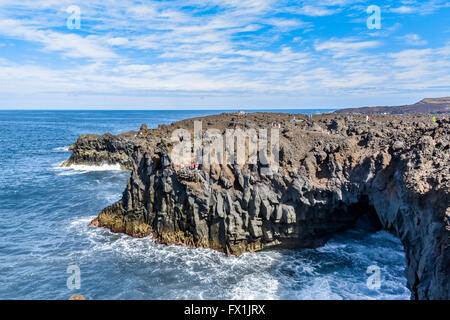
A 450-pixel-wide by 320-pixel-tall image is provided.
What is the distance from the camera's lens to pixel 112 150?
230 feet

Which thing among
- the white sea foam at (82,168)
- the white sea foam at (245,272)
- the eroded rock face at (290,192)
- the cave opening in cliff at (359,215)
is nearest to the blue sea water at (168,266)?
the white sea foam at (245,272)

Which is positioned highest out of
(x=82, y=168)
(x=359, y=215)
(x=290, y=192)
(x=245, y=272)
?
(x=290, y=192)

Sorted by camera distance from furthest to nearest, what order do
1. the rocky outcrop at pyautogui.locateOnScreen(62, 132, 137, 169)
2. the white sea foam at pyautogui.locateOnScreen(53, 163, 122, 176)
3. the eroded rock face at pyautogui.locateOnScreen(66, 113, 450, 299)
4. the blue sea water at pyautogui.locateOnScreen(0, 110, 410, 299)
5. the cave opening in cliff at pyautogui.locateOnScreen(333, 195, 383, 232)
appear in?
the rocky outcrop at pyautogui.locateOnScreen(62, 132, 137, 169) → the white sea foam at pyautogui.locateOnScreen(53, 163, 122, 176) → the cave opening in cliff at pyautogui.locateOnScreen(333, 195, 383, 232) → the eroded rock face at pyautogui.locateOnScreen(66, 113, 450, 299) → the blue sea water at pyautogui.locateOnScreen(0, 110, 410, 299)

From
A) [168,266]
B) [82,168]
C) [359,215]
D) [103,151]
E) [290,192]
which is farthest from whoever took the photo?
[103,151]

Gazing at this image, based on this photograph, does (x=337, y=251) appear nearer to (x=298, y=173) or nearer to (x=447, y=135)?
(x=298, y=173)

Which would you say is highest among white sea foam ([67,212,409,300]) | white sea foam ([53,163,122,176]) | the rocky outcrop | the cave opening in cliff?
the rocky outcrop

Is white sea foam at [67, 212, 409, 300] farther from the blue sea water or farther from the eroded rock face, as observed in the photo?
the eroded rock face

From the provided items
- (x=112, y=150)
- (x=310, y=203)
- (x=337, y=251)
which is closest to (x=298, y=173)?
(x=310, y=203)

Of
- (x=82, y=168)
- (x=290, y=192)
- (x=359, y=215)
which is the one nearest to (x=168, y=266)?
(x=290, y=192)

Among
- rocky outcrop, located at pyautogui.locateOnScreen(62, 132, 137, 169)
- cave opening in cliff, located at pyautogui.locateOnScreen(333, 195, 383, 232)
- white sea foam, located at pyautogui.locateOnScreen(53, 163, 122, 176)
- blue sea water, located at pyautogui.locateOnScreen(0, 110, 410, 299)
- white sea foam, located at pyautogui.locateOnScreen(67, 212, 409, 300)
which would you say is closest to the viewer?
white sea foam, located at pyautogui.locateOnScreen(67, 212, 409, 300)

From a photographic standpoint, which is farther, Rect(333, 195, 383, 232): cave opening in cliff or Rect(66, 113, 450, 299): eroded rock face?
Rect(333, 195, 383, 232): cave opening in cliff

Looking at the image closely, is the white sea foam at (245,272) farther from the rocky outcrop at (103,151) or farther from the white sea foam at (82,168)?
Answer: the rocky outcrop at (103,151)

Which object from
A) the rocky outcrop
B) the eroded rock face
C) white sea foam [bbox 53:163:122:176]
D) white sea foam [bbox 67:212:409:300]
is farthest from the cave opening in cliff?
white sea foam [bbox 53:163:122:176]

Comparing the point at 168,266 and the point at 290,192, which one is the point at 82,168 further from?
the point at 290,192
